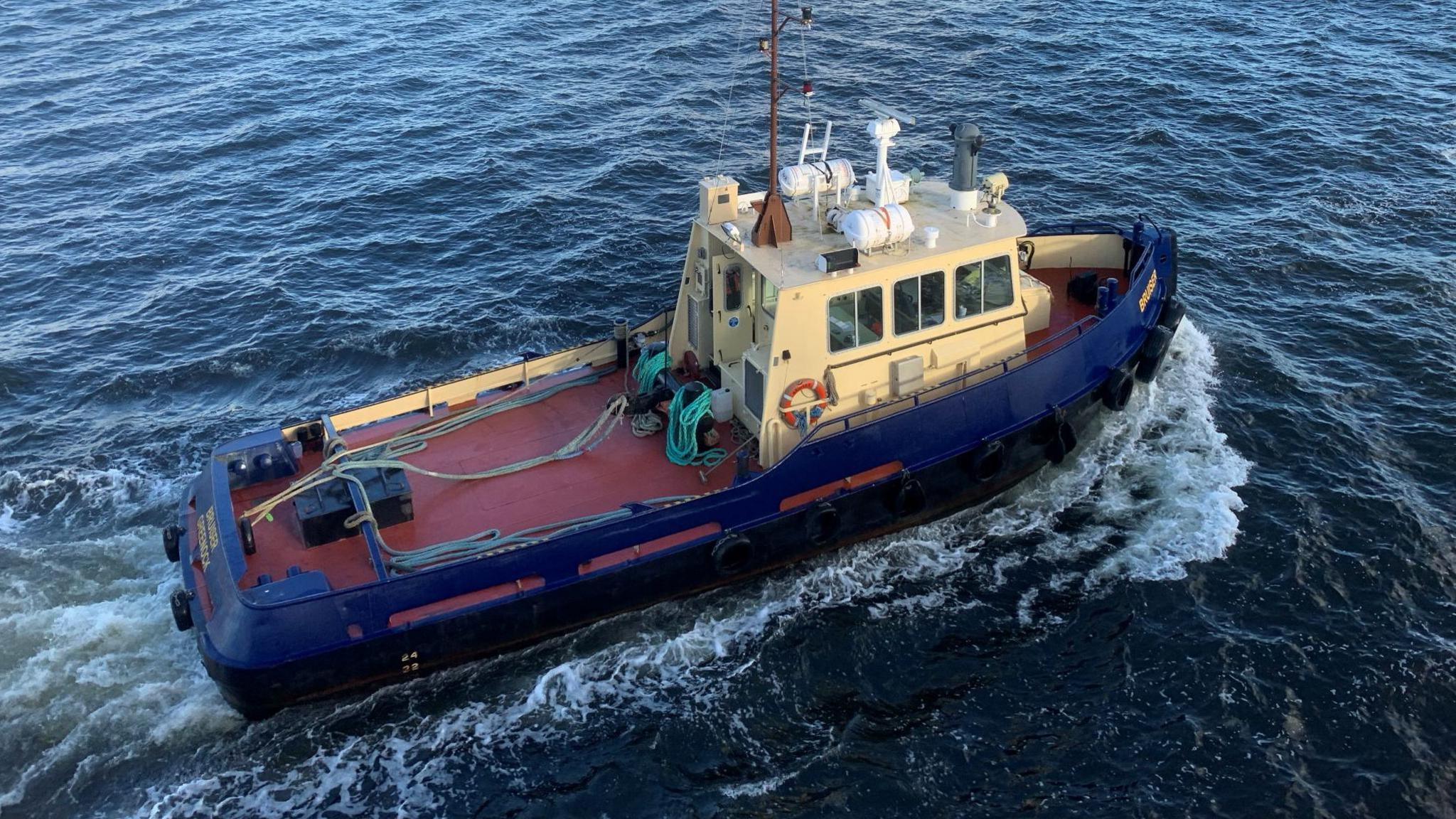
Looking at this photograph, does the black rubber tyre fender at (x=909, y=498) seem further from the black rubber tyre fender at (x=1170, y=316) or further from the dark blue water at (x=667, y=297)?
the black rubber tyre fender at (x=1170, y=316)

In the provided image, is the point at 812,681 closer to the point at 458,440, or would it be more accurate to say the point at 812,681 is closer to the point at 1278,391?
the point at 458,440

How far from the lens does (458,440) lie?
41.3 feet

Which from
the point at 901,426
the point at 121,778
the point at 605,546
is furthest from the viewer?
the point at 901,426

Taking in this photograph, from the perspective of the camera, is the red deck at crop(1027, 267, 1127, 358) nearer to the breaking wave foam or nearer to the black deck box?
the breaking wave foam

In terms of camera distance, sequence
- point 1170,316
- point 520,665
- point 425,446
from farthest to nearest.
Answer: point 1170,316
point 425,446
point 520,665

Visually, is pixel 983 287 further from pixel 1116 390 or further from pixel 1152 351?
pixel 1152 351

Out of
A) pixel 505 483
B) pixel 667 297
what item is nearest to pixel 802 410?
pixel 505 483

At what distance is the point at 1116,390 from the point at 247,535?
958 cm

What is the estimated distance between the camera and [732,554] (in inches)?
453

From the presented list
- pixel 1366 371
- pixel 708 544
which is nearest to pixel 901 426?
pixel 708 544

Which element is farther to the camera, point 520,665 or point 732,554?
point 732,554

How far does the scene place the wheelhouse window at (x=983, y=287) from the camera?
12.1 meters

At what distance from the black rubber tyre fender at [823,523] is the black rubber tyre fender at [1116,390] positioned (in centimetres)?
375

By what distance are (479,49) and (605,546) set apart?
20.7 meters
